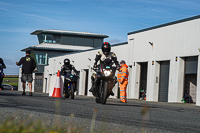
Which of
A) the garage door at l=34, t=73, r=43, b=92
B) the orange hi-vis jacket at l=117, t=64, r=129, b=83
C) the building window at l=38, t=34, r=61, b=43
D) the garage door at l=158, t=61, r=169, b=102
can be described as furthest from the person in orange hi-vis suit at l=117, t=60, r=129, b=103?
the building window at l=38, t=34, r=61, b=43

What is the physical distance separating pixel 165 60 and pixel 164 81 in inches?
61.9

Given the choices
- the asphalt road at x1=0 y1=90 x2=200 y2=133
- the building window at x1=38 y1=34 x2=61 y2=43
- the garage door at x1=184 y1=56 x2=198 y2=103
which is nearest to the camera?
the asphalt road at x1=0 y1=90 x2=200 y2=133

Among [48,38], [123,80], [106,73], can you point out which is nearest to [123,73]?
[123,80]

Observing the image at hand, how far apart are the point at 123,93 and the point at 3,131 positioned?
1376 cm

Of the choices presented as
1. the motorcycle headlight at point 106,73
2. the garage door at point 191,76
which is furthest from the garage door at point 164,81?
the motorcycle headlight at point 106,73

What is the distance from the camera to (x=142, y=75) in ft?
110

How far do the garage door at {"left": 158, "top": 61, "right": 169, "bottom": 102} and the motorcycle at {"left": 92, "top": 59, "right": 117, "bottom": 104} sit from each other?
614 inches

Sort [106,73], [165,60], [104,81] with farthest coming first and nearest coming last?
[165,60] < [106,73] < [104,81]

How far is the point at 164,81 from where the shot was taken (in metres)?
29.0

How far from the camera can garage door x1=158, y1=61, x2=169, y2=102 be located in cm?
2867

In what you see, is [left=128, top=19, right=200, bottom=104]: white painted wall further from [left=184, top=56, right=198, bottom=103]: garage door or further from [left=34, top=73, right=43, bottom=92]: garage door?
[left=34, top=73, right=43, bottom=92]: garage door

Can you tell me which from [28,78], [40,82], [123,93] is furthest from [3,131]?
[40,82]

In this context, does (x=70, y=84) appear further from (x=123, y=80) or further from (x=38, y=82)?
(x=38, y=82)

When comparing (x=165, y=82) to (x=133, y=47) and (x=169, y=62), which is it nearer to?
(x=169, y=62)
